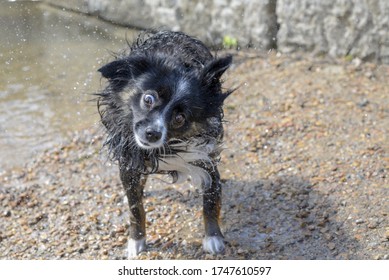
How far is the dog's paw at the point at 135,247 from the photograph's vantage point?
503 cm

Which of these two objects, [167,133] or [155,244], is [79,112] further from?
[167,133]

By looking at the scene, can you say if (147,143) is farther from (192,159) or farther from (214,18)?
(214,18)

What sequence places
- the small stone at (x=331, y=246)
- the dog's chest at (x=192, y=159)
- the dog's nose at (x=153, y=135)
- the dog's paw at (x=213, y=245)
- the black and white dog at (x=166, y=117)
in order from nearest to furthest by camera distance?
the dog's nose at (x=153, y=135) < the black and white dog at (x=166, y=117) < the dog's chest at (x=192, y=159) < the small stone at (x=331, y=246) < the dog's paw at (x=213, y=245)

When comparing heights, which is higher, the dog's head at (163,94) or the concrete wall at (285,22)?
the dog's head at (163,94)

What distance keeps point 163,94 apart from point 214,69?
1.31 feet

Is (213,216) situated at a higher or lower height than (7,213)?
higher

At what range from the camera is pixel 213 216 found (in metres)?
5.04

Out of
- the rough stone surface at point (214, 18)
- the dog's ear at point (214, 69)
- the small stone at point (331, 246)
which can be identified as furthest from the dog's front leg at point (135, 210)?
the rough stone surface at point (214, 18)

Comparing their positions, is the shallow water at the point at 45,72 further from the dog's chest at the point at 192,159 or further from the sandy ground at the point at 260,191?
the dog's chest at the point at 192,159

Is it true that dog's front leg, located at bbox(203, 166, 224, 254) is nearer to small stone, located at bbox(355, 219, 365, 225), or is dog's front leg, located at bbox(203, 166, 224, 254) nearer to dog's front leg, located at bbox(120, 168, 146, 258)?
dog's front leg, located at bbox(120, 168, 146, 258)

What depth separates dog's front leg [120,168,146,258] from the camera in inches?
194

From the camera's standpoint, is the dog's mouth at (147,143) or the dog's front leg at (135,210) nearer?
the dog's mouth at (147,143)

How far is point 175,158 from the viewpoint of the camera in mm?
4730

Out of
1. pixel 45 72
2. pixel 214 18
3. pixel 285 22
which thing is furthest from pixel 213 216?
pixel 45 72
